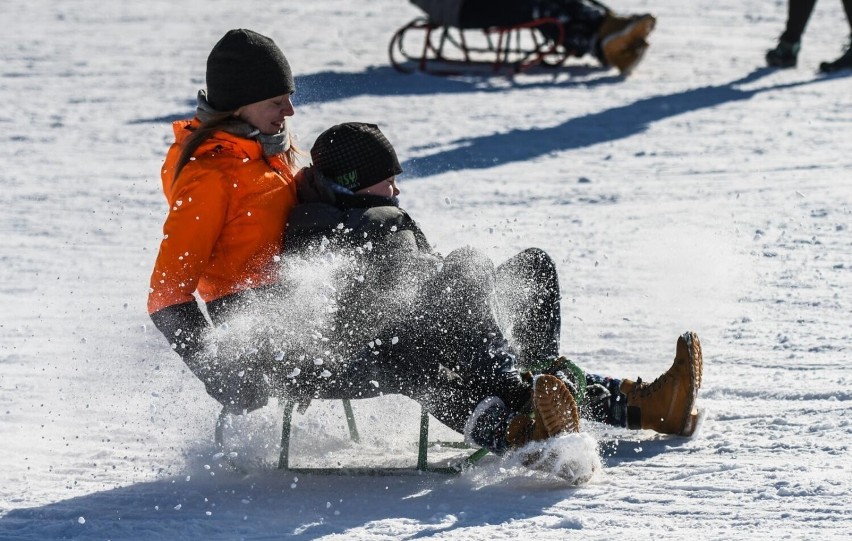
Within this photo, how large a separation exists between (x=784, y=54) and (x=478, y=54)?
2.34 metres

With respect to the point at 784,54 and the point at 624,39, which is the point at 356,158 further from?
the point at 784,54

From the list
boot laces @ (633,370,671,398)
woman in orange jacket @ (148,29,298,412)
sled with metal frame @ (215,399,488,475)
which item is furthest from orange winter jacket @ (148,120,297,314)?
boot laces @ (633,370,671,398)

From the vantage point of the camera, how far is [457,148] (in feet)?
24.1

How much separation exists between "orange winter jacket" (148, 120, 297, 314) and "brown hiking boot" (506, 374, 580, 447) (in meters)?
0.72

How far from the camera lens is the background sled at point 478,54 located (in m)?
9.26

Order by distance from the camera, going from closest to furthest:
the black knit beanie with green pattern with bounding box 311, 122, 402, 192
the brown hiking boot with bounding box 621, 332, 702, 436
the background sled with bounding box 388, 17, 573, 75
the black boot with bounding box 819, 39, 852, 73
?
1. the black knit beanie with green pattern with bounding box 311, 122, 402, 192
2. the brown hiking boot with bounding box 621, 332, 702, 436
3. the black boot with bounding box 819, 39, 852, 73
4. the background sled with bounding box 388, 17, 573, 75

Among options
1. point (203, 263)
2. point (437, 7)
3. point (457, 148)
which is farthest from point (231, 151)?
point (437, 7)

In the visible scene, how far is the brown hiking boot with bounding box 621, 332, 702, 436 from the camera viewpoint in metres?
3.59

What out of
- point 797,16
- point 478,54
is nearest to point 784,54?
point 797,16

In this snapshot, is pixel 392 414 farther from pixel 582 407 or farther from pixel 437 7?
pixel 437 7

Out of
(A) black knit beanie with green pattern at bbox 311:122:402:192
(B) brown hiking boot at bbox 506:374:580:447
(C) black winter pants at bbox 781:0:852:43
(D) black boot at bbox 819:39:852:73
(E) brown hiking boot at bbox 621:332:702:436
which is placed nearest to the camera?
(B) brown hiking boot at bbox 506:374:580:447

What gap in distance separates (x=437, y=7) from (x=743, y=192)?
11.1 ft

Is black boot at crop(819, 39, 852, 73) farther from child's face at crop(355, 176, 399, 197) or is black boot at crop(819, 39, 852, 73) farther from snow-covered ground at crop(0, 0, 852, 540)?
child's face at crop(355, 176, 399, 197)

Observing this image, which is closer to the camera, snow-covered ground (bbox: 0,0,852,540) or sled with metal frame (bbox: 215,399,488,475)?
snow-covered ground (bbox: 0,0,852,540)
